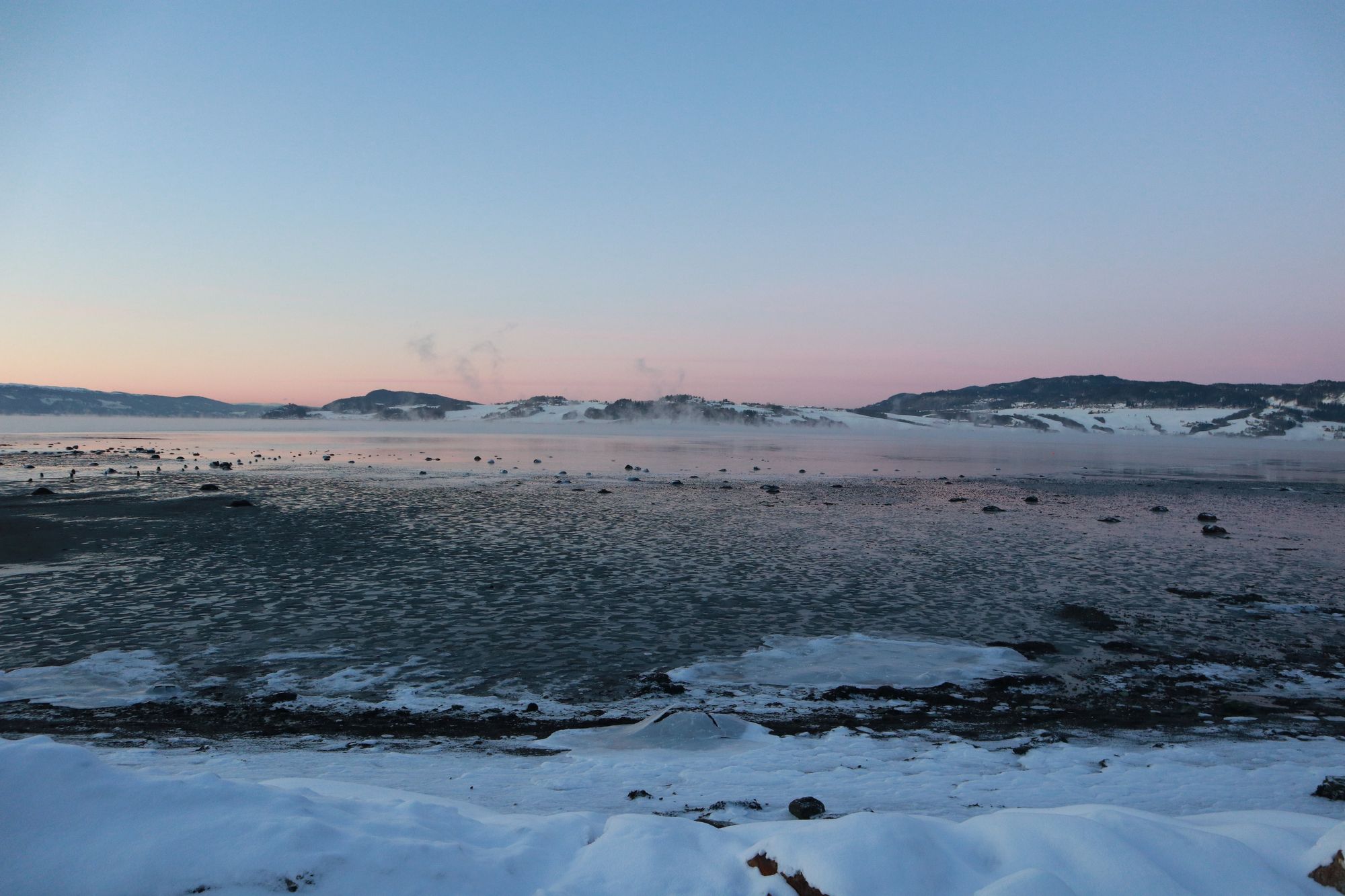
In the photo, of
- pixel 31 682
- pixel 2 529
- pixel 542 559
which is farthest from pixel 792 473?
pixel 31 682

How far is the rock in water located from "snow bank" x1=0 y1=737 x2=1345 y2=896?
3.95 feet

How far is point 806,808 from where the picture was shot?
20.8 feet

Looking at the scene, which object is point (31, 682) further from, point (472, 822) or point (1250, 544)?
point (1250, 544)

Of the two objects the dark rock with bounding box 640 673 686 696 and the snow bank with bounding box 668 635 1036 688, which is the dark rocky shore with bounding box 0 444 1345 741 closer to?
the dark rock with bounding box 640 673 686 696

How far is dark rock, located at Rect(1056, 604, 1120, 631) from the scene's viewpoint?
553 inches

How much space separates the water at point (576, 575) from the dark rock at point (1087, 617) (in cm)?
26

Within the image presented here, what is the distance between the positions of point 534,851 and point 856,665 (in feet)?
25.7

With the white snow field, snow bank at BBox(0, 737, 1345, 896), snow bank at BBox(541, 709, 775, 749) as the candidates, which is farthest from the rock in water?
snow bank at BBox(541, 709, 775, 749)

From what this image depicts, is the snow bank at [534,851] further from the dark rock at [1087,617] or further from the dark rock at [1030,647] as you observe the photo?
the dark rock at [1087,617]

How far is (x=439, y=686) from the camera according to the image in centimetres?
1053

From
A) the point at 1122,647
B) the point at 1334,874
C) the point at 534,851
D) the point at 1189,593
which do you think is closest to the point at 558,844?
the point at 534,851

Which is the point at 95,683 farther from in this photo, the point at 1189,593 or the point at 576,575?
the point at 1189,593

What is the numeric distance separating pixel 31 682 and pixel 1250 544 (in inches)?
1168

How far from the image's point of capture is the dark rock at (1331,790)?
6824mm
